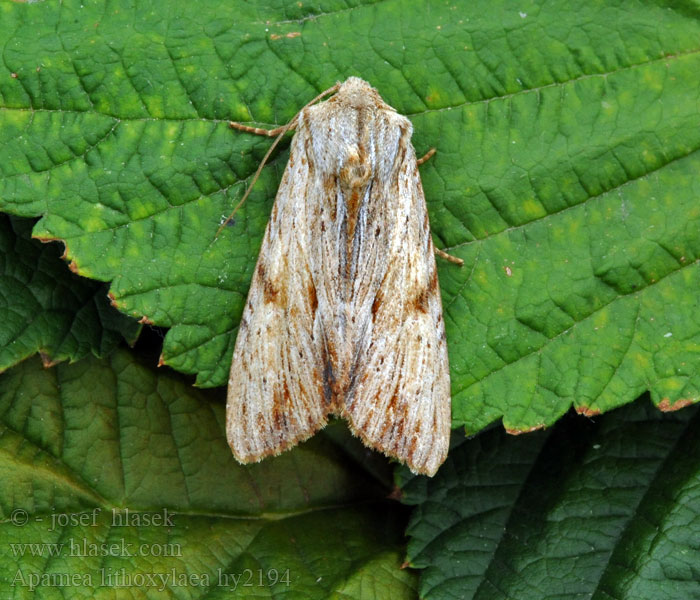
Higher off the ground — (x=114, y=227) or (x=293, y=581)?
(x=114, y=227)

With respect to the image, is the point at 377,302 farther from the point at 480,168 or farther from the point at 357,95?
the point at 357,95

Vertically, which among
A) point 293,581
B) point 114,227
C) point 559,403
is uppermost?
point 114,227

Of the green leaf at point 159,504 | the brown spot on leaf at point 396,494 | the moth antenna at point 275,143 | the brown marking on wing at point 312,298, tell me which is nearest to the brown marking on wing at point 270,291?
the brown marking on wing at point 312,298

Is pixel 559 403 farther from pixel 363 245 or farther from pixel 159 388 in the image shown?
pixel 159 388

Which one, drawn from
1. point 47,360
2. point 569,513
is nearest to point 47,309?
point 47,360

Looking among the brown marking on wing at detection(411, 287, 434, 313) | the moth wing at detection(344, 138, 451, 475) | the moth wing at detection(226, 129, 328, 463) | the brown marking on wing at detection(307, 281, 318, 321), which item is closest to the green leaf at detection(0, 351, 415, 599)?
the moth wing at detection(226, 129, 328, 463)

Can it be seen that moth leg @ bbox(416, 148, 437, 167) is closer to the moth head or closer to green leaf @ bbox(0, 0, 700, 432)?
green leaf @ bbox(0, 0, 700, 432)

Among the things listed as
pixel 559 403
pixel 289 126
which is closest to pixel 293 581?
pixel 559 403
